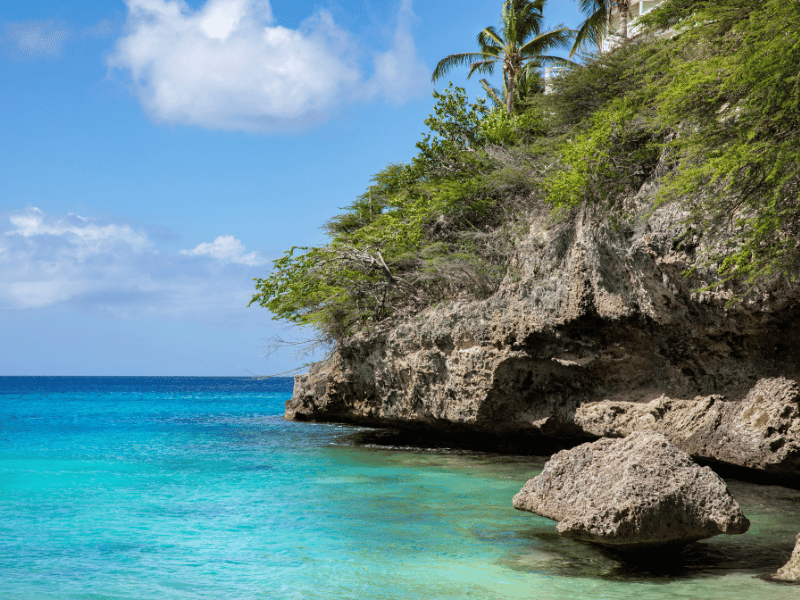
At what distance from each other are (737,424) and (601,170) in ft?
16.5

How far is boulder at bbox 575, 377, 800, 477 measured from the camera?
31.0 feet

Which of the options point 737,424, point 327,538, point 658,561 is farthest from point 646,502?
point 737,424

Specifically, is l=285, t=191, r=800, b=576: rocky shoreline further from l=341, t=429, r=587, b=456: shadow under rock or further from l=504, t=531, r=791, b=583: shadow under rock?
l=504, t=531, r=791, b=583: shadow under rock

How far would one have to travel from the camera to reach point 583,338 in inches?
492

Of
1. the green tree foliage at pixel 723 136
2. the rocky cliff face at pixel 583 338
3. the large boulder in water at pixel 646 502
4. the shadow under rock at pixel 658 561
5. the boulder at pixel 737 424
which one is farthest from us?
the rocky cliff face at pixel 583 338

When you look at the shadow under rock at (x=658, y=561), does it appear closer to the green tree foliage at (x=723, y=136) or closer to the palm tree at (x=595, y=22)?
the green tree foliage at (x=723, y=136)

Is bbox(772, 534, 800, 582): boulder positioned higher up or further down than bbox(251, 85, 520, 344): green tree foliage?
further down

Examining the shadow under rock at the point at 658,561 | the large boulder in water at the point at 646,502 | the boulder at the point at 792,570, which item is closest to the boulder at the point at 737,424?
the shadow under rock at the point at 658,561

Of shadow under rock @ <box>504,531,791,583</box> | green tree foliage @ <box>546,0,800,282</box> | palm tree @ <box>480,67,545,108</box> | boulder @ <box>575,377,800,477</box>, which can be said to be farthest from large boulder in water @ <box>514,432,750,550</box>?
palm tree @ <box>480,67,545,108</box>

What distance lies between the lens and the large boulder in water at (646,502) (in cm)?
610

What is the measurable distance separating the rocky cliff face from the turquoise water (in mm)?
1531

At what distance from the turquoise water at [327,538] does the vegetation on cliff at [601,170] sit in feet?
13.8

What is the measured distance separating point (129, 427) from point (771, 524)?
25.4 metres

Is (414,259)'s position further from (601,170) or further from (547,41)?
(547,41)
